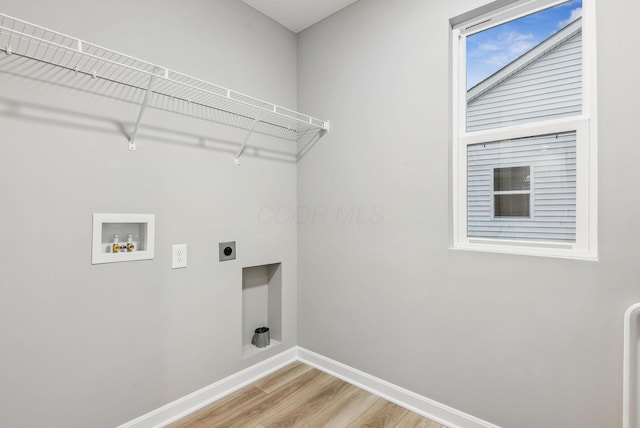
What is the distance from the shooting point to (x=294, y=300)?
241cm

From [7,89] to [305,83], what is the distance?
1.68 m

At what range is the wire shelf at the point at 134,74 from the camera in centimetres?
121

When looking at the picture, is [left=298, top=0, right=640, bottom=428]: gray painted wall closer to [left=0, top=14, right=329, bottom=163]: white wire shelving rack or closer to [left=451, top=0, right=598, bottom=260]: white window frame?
[left=451, top=0, right=598, bottom=260]: white window frame

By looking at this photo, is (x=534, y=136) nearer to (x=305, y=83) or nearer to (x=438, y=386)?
(x=438, y=386)

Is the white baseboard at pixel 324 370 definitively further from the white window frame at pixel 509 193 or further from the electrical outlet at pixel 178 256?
the white window frame at pixel 509 193

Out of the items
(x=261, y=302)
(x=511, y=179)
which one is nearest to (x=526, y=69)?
(x=511, y=179)

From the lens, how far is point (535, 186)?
151 centimetres

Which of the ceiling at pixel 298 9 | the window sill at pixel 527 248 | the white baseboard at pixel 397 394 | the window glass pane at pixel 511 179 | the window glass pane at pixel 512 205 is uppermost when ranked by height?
the ceiling at pixel 298 9

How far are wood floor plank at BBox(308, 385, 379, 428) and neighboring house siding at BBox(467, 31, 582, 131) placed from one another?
1710 millimetres

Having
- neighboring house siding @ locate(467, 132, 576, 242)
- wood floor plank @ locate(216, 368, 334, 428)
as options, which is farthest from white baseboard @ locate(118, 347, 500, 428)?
neighboring house siding @ locate(467, 132, 576, 242)

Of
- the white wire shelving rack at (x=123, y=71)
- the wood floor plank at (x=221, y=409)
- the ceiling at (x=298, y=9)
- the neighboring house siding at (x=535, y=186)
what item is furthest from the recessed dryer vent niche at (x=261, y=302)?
the ceiling at (x=298, y=9)

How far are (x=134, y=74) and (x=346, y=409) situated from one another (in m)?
2.15

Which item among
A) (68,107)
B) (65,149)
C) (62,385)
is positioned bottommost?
(62,385)

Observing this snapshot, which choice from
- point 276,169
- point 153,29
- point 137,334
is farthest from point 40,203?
point 276,169
